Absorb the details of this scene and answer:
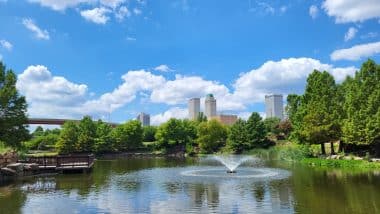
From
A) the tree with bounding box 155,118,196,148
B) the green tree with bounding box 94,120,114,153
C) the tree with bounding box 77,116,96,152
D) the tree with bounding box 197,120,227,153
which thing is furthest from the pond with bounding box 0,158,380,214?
the tree with bounding box 155,118,196,148

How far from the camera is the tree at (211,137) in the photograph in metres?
98.2

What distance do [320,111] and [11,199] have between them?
→ 42893 mm

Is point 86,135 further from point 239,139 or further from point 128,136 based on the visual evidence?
point 239,139

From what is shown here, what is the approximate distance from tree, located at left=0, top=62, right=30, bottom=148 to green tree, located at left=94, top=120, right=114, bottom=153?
50.2 m

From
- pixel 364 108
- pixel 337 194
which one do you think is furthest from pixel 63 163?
pixel 364 108

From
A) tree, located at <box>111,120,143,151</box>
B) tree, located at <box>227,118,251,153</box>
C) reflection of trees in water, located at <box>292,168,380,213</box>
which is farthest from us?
tree, located at <box>111,120,143,151</box>

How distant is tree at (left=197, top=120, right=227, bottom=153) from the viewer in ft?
322

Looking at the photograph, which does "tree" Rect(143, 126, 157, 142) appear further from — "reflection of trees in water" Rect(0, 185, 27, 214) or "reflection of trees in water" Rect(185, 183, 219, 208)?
"reflection of trees in water" Rect(185, 183, 219, 208)

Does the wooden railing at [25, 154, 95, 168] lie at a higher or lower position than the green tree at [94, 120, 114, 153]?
lower

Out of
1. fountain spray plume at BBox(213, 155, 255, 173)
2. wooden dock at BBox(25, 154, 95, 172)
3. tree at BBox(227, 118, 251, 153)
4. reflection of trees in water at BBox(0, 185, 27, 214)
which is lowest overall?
reflection of trees in water at BBox(0, 185, 27, 214)

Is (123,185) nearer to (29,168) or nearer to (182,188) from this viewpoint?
(182,188)

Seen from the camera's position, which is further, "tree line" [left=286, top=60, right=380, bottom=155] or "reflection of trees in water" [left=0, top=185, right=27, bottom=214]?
"tree line" [left=286, top=60, right=380, bottom=155]

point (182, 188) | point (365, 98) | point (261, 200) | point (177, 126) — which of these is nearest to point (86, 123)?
point (177, 126)

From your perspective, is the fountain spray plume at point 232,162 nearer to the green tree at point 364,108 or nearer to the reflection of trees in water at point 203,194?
the reflection of trees in water at point 203,194
